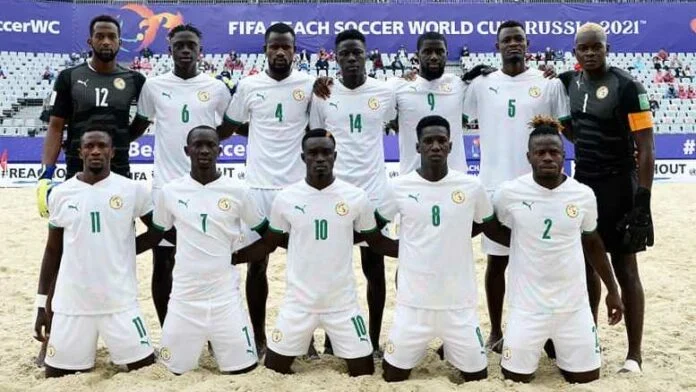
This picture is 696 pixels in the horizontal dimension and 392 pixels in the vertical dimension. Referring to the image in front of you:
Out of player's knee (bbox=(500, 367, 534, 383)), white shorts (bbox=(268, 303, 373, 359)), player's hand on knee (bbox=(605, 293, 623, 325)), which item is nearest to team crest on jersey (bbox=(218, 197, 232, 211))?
white shorts (bbox=(268, 303, 373, 359))

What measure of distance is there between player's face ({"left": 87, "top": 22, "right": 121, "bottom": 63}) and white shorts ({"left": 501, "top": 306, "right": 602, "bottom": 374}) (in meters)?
3.16

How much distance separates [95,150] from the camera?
3.85 m

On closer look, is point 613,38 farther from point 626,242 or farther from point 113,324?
point 113,324

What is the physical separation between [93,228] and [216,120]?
1.26 m

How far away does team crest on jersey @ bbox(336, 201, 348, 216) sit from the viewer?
12.8ft

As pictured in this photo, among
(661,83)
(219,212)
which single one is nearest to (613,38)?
(661,83)

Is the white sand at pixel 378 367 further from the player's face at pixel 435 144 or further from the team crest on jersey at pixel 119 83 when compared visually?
the team crest on jersey at pixel 119 83

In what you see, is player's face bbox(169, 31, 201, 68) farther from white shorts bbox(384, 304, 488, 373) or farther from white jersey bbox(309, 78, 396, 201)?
white shorts bbox(384, 304, 488, 373)

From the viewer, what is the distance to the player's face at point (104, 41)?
436cm

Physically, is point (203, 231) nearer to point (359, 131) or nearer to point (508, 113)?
point (359, 131)

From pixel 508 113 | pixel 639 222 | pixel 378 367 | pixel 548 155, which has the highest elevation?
pixel 508 113

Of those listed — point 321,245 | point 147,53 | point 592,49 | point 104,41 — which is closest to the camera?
point 321,245

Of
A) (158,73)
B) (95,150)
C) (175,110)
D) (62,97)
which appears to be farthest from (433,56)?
(158,73)

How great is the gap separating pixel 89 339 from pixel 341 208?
1.66 metres
